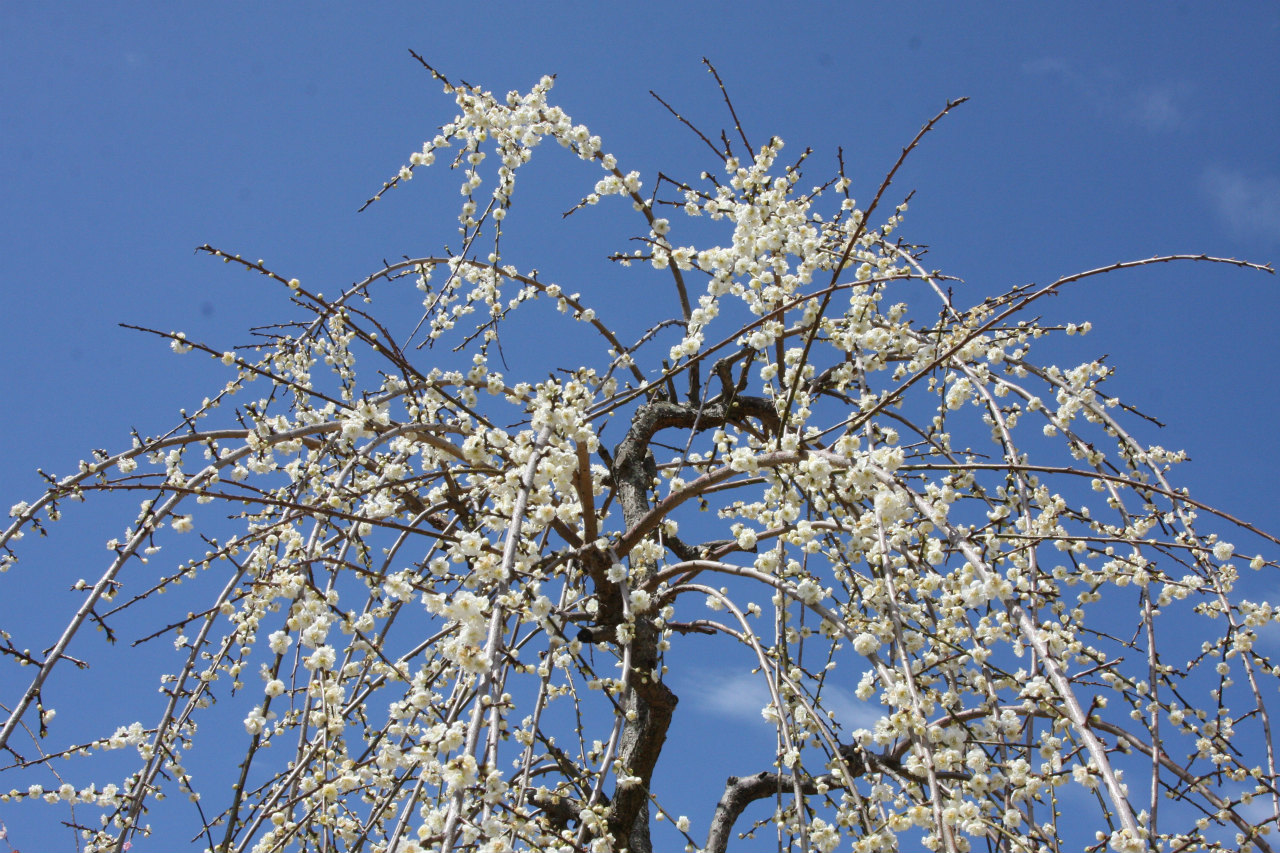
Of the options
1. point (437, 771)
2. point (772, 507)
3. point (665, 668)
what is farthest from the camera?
point (665, 668)

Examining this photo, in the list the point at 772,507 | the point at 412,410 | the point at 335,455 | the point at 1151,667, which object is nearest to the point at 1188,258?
the point at 1151,667

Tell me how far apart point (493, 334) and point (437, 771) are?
2.59m

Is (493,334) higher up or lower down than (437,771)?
higher up

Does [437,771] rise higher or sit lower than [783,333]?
lower

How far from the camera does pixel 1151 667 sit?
2594 mm

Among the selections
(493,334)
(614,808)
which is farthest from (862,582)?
(493,334)

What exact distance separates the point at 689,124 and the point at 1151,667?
113 inches

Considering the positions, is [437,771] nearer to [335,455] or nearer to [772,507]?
[772,507]

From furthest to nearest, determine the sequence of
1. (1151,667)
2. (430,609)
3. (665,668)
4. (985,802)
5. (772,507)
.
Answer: (665,668) → (772,507) → (1151,667) → (985,802) → (430,609)

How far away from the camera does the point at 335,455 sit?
138 inches

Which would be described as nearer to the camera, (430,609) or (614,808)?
(430,609)

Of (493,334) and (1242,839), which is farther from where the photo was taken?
(493,334)

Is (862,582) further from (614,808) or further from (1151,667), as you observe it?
(614,808)

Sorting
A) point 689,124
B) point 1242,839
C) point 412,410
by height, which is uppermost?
point 689,124
